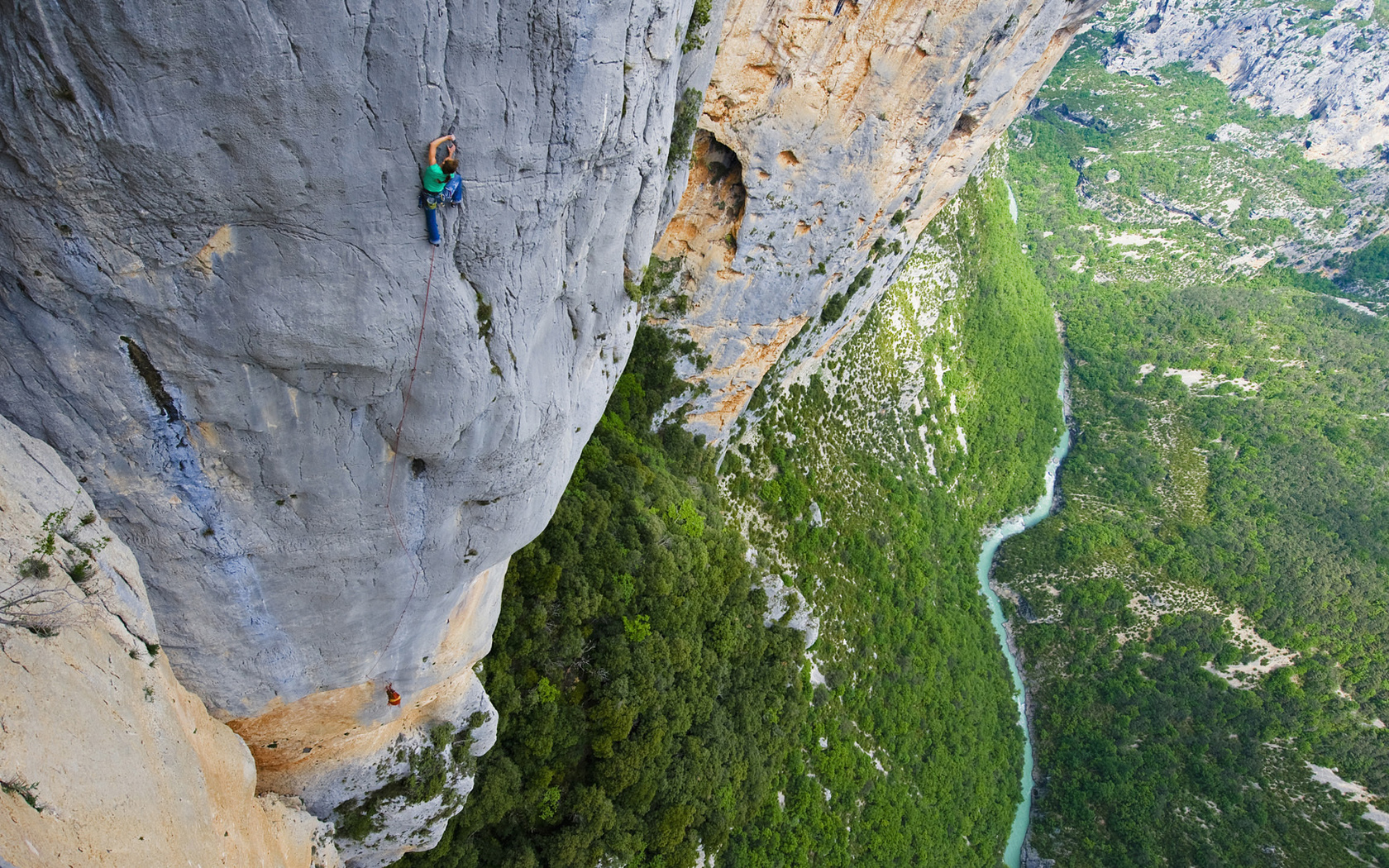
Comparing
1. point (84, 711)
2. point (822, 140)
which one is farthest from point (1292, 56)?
point (84, 711)

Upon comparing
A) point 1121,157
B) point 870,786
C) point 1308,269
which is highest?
point 1121,157

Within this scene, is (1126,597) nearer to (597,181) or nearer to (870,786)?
(870,786)

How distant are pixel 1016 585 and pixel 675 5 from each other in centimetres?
4483

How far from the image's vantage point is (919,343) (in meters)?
40.8

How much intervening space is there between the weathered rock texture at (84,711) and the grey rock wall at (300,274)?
0.46 m

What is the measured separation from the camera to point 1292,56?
84000 mm

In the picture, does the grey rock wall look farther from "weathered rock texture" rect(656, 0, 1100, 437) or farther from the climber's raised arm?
"weathered rock texture" rect(656, 0, 1100, 437)

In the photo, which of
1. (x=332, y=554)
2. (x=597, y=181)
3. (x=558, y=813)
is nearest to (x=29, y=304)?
(x=332, y=554)

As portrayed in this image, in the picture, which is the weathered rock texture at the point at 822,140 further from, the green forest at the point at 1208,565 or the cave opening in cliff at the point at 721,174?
the green forest at the point at 1208,565

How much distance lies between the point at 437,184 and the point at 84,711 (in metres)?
5.96

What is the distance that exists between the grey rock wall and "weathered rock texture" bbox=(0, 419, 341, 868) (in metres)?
0.46

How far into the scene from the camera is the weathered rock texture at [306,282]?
5262 millimetres

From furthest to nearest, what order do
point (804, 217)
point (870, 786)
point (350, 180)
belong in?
point (870, 786) → point (804, 217) → point (350, 180)

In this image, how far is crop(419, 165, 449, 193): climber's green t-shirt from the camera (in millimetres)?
6375
